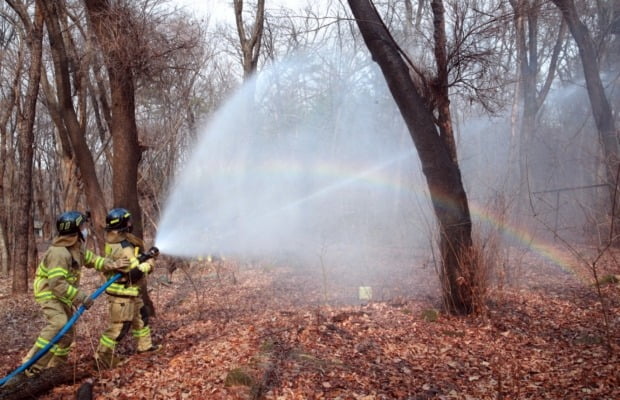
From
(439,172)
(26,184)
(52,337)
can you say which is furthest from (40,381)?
(26,184)

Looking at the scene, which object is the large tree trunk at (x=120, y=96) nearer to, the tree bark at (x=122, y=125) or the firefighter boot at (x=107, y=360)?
the tree bark at (x=122, y=125)

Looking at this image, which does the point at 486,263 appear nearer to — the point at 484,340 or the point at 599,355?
the point at 484,340

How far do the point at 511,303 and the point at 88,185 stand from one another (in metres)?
7.46

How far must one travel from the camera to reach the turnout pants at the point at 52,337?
4.67m

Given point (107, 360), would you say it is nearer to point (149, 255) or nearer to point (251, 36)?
point (149, 255)

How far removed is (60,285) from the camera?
15.4ft

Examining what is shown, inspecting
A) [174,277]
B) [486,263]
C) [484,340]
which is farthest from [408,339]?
[174,277]

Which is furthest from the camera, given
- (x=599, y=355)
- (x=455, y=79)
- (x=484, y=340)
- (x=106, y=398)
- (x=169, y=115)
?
(x=169, y=115)

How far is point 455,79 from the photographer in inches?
269

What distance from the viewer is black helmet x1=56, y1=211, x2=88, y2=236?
4.75 m

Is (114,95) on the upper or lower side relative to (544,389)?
upper

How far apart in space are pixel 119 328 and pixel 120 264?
0.77 meters

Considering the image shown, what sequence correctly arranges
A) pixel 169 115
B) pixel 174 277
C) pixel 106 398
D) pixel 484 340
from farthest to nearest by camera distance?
pixel 169 115, pixel 174 277, pixel 484 340, pixel 106 398

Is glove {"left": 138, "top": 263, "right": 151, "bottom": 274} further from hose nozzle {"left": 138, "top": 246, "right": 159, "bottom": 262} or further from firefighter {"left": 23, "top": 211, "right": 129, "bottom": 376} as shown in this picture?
firefighter {"left": 23, "top": 211, "right": 129, "bottom": 376}
